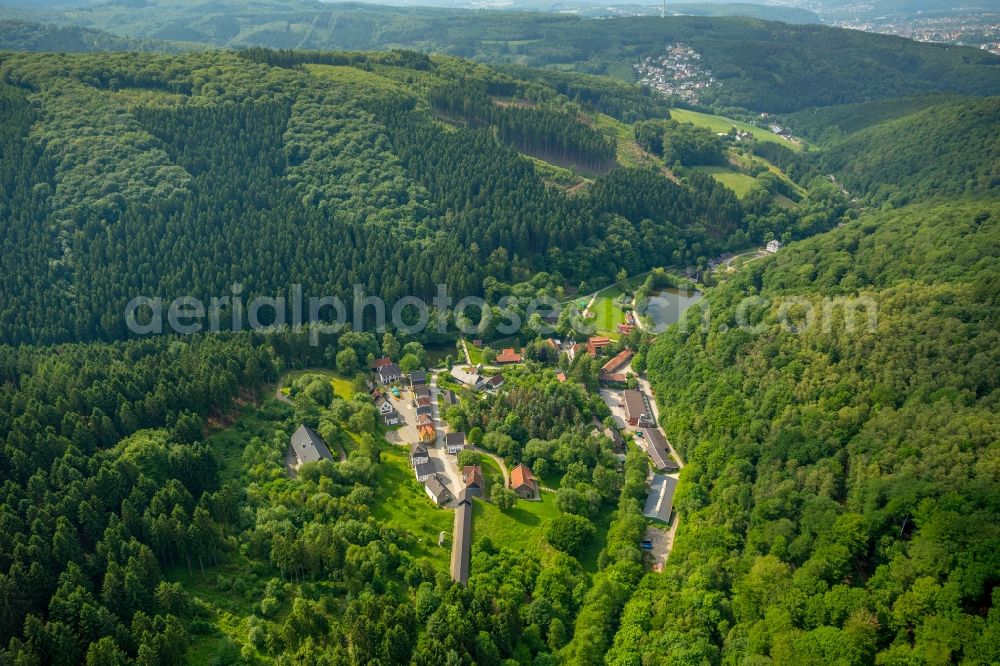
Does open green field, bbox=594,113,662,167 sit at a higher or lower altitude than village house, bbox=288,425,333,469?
higher

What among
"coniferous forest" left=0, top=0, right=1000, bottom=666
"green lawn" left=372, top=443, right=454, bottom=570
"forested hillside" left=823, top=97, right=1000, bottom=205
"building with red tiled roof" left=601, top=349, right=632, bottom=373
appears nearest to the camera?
"coniferous forest" left=0, top=0, right=1000, bottom=666

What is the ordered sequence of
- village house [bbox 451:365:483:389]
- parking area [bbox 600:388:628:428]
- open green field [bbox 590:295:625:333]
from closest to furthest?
parking area [bbox 600:388:628:428], village house [bbox 451:365:483:389], open green field [bbox 590:295:625:333]

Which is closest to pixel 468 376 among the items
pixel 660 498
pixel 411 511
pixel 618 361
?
pixel 618 361

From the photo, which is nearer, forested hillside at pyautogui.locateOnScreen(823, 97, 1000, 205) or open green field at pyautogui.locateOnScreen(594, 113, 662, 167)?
forested hillside at pyautogui.locateOnScreen(823, 97, 1000, 205)

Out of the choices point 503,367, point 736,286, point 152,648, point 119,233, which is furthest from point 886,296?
point 119,233

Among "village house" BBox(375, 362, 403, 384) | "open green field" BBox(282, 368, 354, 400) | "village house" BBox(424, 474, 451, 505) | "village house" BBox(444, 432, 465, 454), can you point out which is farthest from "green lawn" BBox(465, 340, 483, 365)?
"village house" BBox(424, 474, 451, 505)

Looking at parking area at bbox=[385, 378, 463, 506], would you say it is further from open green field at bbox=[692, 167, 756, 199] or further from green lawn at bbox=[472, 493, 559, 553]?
open green field at bbox=[692, 167, 756, 199]

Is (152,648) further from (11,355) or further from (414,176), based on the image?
(414,176)

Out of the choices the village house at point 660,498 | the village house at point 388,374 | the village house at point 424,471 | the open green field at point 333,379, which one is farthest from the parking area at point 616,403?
the open green field at point 333,379
